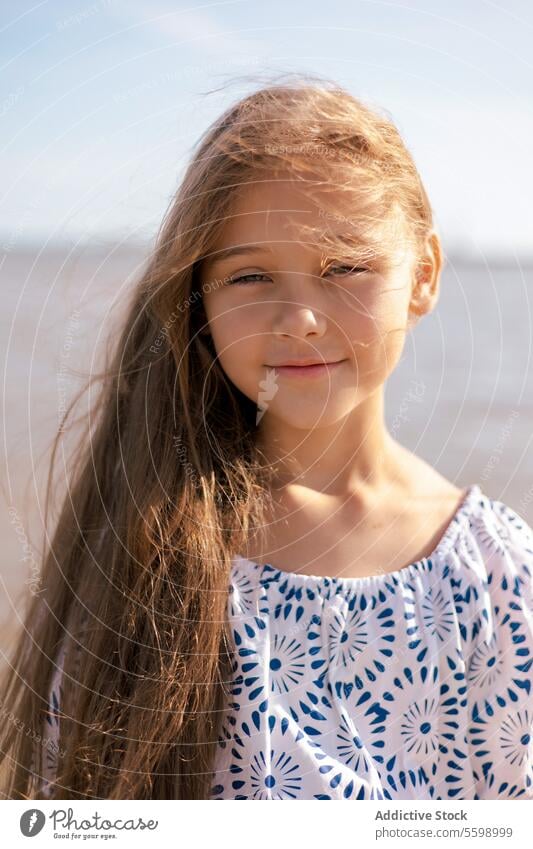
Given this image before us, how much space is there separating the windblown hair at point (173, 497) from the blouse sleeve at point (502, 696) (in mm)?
253

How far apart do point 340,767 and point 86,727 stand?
0.86 feet

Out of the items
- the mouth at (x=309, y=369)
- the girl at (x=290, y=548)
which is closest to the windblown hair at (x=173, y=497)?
the girl at (x=290, y=548)

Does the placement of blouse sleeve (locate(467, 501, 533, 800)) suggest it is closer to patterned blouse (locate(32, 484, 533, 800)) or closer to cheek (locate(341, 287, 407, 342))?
patterned blouse (locate(32, 484, 533, 800))

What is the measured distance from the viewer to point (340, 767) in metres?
0.95

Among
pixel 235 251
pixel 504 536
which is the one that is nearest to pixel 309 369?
pixel 235 251

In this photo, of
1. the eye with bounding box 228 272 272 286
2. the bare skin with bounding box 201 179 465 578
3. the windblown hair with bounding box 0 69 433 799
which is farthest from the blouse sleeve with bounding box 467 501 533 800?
the eye with bounding box 228 272 272 286

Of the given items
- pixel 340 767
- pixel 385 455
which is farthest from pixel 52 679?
pixel 385 455

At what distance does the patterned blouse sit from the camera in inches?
38.2

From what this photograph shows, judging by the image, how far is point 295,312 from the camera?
962 millimetres

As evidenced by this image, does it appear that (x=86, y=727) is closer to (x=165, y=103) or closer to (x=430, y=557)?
(x=430, y=557)

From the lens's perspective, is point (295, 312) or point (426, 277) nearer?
point (295, 312)

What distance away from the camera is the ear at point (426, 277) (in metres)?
1.07

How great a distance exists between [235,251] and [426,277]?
0.23m

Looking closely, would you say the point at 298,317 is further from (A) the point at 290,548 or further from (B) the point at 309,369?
(A) the point at 290,548
